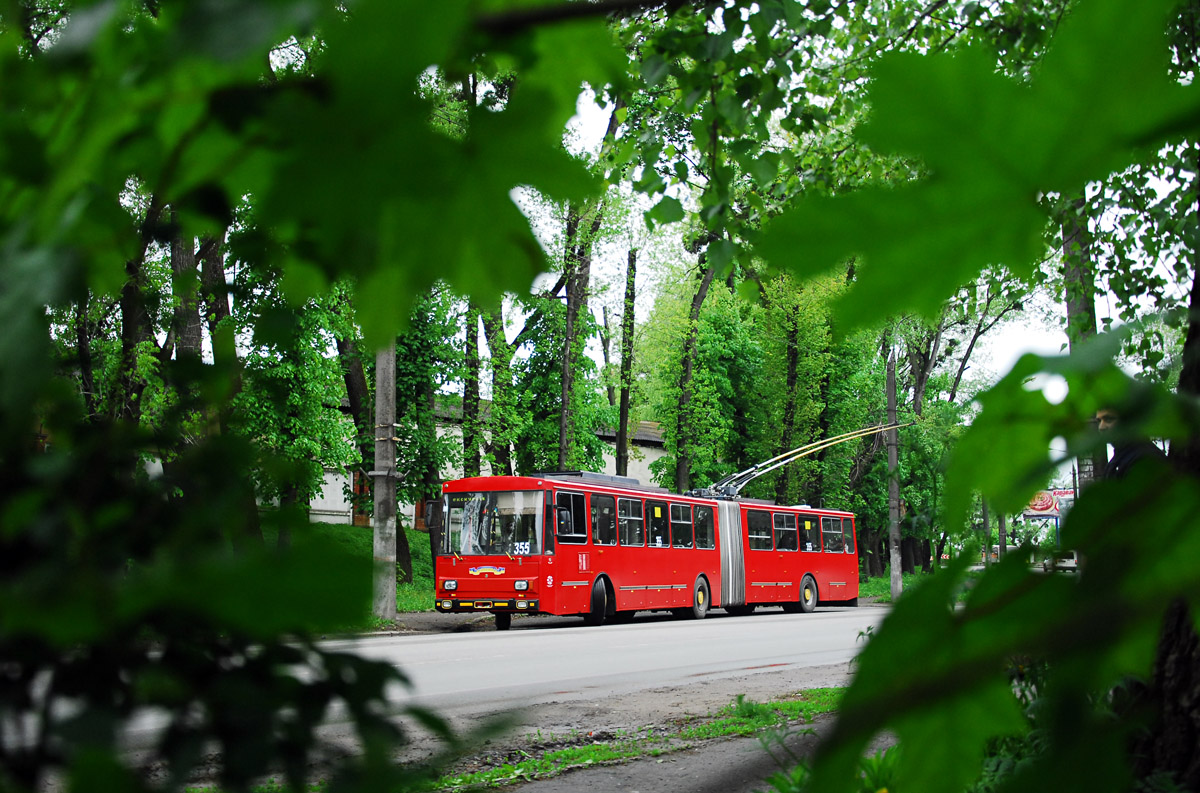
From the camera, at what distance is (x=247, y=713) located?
351 mm

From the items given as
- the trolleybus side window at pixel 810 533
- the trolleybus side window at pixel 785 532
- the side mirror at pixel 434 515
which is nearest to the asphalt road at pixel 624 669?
the side mirror at pixel 434 515

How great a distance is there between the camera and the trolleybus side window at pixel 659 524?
17.4m

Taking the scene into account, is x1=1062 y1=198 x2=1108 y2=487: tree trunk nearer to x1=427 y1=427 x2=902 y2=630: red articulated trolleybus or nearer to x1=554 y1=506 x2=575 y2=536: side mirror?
x1=554 y1=506 x2=575 y2=536: side mirror

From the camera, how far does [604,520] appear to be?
16.2 metres

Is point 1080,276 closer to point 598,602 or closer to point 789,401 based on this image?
point 598,602

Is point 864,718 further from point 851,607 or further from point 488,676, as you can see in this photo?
point 851,607

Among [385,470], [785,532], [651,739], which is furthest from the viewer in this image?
[785,532]

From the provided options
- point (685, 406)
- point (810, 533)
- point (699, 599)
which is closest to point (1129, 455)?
point (699, 599)

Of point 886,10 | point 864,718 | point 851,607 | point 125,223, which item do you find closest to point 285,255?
point 125,223

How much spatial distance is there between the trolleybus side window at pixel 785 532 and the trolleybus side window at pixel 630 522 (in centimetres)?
493

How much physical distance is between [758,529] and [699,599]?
2.49m

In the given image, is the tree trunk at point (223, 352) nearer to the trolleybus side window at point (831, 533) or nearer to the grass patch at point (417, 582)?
the grass patch at point (417, 582)

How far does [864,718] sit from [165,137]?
0.89 ft

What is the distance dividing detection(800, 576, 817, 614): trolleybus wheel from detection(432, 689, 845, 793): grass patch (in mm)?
14363
